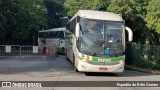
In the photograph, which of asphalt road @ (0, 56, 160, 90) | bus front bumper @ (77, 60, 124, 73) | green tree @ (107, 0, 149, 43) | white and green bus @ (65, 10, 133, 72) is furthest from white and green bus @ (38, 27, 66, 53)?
bus front bumper @ (77, 60, 124, 73)

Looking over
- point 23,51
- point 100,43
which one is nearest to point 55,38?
point 23,51

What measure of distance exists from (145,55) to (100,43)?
27.5 feet

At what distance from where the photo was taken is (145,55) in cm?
2544

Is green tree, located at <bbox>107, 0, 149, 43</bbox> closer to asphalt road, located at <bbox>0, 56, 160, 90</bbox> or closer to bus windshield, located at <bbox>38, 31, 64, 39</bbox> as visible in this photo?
asphalt road, located at <bbox>0, 56, 160, 90</bbox>

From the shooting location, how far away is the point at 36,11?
2165 inches

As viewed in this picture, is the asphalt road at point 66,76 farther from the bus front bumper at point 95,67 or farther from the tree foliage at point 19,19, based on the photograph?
the tree foliage at point 19,19

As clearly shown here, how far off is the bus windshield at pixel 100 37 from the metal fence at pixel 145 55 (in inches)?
275

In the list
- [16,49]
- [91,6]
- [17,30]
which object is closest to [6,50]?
[16,49]

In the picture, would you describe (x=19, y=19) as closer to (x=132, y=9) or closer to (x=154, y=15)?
(x=132, y=9)

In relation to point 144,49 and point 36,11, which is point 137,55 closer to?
point 144,49

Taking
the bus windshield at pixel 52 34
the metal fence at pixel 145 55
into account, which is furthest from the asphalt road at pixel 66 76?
the bus windshield at pixel 52 34

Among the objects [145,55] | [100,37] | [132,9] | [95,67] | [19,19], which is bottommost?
[95,67]

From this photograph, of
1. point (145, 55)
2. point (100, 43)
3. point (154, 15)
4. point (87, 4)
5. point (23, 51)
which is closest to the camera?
point (100, 43)

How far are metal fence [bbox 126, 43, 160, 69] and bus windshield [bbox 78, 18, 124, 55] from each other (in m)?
6.99
